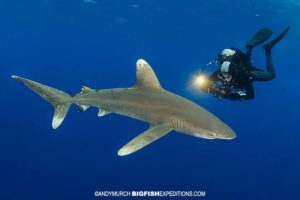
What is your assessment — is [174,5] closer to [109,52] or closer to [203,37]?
[203,37]

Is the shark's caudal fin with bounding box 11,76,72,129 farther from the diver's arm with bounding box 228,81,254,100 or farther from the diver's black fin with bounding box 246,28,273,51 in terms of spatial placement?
the diver's black fin with bounding box 246,28,273,51

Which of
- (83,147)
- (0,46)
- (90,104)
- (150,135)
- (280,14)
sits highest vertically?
(0,46)

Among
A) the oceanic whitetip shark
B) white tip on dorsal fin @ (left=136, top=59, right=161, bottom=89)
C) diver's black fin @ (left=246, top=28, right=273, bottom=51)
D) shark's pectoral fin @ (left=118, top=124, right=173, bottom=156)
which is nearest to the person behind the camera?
shark's pectoral fin @ (left=118, top=124, right=173, bottom=156)

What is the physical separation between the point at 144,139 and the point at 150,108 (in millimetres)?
854

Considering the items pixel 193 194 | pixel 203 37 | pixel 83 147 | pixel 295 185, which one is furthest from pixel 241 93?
pixel 203 37

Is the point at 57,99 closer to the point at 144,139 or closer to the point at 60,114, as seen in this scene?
the point at 60,114

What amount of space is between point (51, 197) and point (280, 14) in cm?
3173

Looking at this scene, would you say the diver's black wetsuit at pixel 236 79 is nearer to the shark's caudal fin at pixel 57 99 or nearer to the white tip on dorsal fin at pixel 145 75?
the white tip on dorsal fin at pixel 145 75

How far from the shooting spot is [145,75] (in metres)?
6.86

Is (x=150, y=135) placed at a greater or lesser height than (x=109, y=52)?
lesser

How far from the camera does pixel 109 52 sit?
4847 inches

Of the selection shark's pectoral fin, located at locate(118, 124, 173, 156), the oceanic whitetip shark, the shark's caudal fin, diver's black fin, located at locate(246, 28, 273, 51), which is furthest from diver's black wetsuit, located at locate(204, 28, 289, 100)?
the shark's caudal fin

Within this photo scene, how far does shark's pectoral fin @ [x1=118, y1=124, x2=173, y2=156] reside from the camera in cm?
566

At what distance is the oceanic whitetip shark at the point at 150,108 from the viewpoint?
5914 mm
